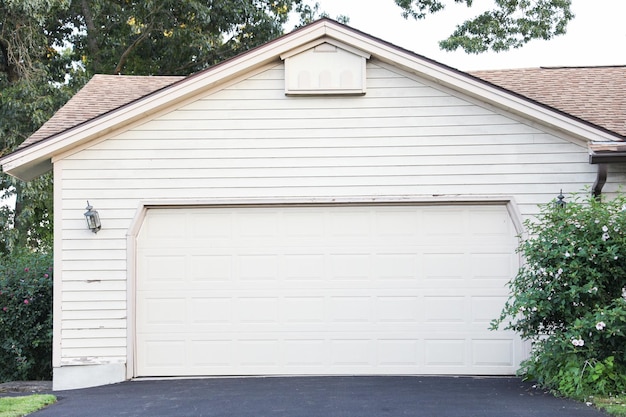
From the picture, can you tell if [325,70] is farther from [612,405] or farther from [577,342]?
[612,405]

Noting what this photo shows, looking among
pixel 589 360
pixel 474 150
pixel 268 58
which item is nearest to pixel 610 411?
pixel 589 360

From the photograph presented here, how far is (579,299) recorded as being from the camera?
8781 mm

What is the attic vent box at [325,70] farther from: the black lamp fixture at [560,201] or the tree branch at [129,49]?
the tree branch at [129,49]

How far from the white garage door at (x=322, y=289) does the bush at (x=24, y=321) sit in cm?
235

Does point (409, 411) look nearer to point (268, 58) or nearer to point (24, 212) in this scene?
point (268, 58)

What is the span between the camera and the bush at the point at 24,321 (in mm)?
12227

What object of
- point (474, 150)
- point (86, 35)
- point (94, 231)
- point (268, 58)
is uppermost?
point (86, 35)

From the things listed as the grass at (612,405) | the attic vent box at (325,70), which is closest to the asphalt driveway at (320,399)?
the grass at (612,405)

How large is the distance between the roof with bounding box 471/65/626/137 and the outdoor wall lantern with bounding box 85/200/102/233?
6019mm

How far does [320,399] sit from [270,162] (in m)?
3.27

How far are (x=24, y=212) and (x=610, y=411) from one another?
15.0m

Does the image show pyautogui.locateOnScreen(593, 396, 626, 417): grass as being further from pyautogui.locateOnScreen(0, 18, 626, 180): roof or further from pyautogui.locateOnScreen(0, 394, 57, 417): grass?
pyautogui.locateOnScreen(0, 394, 57, 417): grass

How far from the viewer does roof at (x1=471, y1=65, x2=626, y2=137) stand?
1155 cm

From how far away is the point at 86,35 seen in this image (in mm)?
23828
